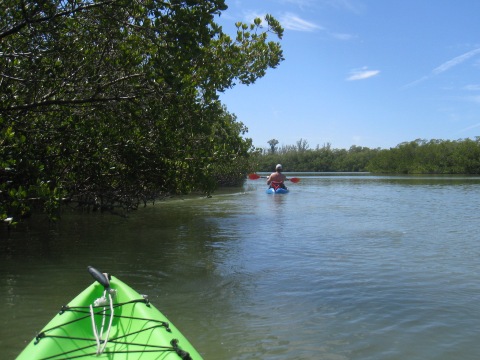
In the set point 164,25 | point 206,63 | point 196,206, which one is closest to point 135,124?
point 206,63

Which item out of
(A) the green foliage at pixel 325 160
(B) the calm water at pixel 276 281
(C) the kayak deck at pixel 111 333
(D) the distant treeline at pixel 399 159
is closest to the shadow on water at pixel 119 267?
(B) the calm water at pixel 276 281

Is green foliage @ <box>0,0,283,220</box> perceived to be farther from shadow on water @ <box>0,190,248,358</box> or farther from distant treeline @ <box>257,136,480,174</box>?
distant treeline @ <box>257,136,480,174</box>

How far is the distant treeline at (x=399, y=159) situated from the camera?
7644cm

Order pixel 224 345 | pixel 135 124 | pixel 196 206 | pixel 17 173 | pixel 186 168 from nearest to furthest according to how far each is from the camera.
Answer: pixel 224 345
pixel 17 173
pixel 135 124
pixel 186 168
pixel 196 206

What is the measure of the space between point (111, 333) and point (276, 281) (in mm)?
3640

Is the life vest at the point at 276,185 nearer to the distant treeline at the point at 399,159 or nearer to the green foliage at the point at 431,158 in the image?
the distant treeline at the point at 399,159

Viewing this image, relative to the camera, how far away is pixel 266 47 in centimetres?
1452

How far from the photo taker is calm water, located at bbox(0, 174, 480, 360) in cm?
496

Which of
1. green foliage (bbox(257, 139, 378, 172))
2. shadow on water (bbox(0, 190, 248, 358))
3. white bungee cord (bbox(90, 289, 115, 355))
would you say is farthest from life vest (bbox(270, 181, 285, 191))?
green foliage (bbox(257, 139, 378, 172))

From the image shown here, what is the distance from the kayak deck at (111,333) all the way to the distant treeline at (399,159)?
183 ft

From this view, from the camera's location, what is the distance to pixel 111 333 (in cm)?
421

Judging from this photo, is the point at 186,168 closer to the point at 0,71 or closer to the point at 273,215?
the point at 0,71

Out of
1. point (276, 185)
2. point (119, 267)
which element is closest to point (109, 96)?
point (119, 267)

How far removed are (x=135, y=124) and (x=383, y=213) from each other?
11.2 metres
